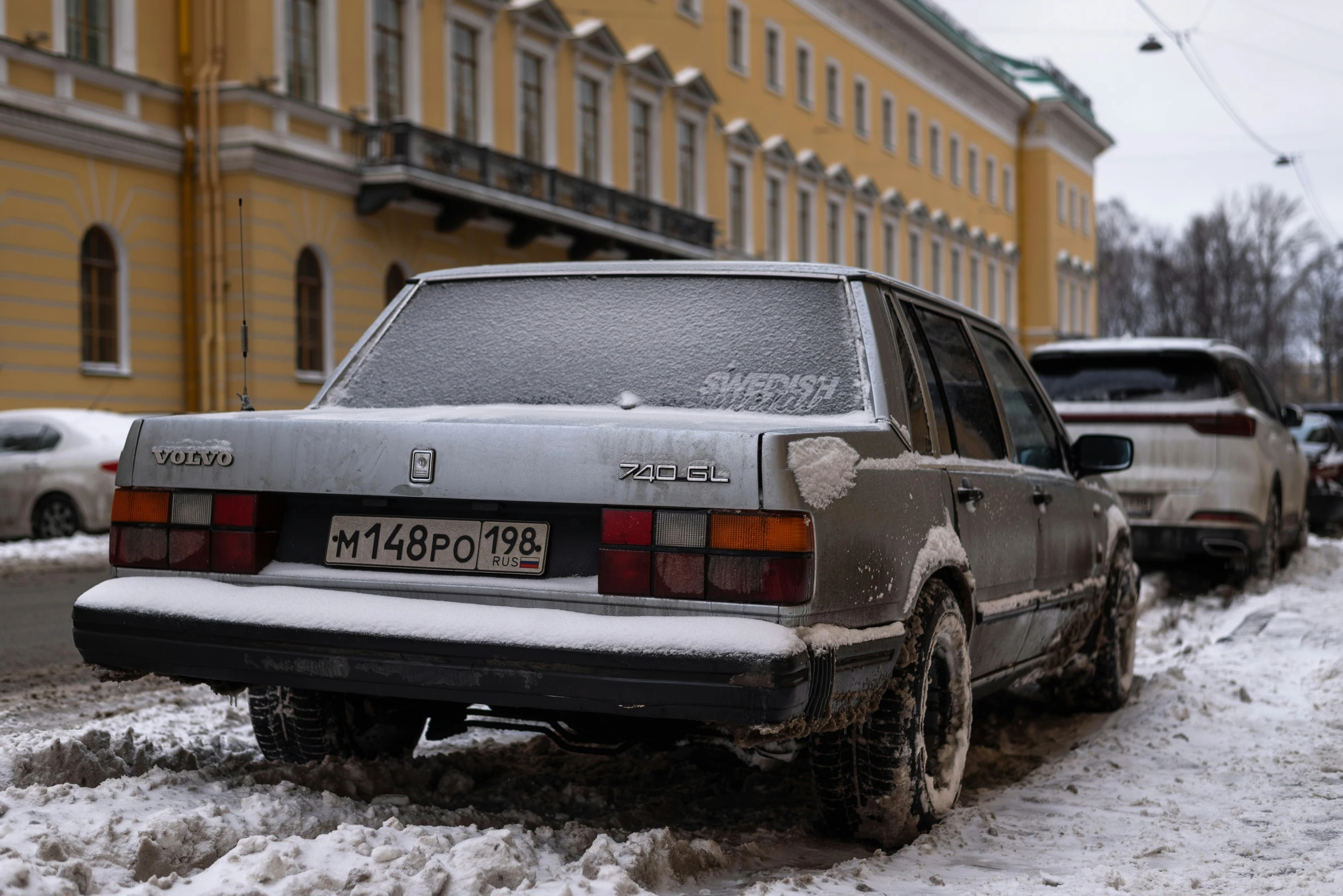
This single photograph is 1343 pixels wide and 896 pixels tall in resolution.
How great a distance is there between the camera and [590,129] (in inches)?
1257

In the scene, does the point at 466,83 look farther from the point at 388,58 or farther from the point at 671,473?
the point at 671,473

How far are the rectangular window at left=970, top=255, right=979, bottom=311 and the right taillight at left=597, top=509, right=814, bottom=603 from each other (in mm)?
54509

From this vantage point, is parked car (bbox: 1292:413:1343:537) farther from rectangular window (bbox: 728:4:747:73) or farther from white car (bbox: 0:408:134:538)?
rectangular window (bbox: 728:4:747:73)

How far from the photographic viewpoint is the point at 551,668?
3.56 meters

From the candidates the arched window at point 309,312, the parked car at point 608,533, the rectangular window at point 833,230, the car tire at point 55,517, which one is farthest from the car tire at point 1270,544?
the rectangular window at point 833,230

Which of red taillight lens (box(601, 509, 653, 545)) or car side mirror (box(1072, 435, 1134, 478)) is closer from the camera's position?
red taillight lens (box(601, 509, 653, 545))

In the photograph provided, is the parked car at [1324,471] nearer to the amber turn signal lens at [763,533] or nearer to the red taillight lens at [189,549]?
the amber turn signal lens at [763,533]

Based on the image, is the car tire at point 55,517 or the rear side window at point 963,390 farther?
the car tire at point 55,517

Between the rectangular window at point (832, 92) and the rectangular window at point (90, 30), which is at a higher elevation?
the rectangular window at point (832, 92)

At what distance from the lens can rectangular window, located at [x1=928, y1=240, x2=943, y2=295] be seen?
52.8 m

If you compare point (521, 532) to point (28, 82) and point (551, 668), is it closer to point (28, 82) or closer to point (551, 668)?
point (551, 668)

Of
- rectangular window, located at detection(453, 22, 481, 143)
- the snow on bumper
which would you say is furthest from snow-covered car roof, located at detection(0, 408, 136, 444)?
the snow on bumper

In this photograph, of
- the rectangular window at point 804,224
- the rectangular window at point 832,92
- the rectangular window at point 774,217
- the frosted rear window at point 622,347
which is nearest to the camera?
the frosted rear window at point 622,347

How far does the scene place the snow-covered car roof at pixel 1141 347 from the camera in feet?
34.4
